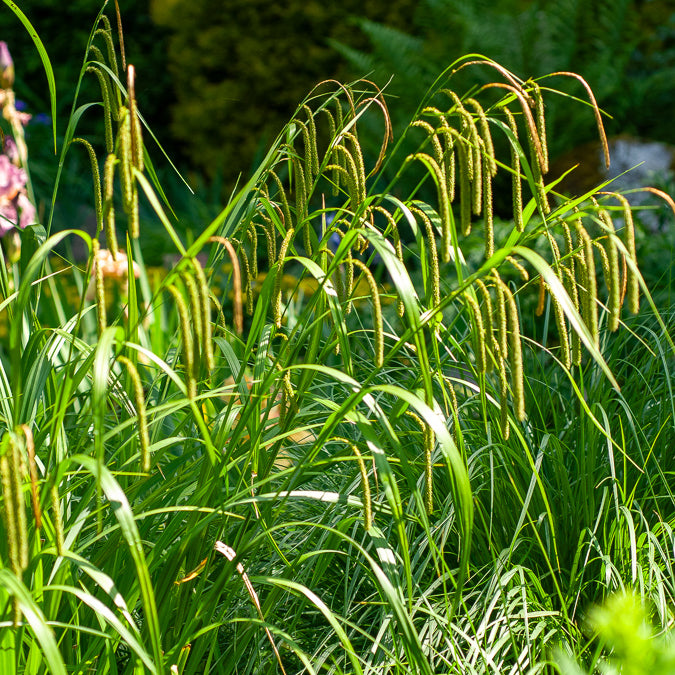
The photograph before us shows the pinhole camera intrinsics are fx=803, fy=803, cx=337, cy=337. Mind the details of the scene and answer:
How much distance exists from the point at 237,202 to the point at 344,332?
9.0 inches

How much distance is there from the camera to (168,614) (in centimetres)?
129

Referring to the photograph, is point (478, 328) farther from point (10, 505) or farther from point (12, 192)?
point (12, 192)

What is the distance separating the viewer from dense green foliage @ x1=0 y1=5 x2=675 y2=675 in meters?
0.95

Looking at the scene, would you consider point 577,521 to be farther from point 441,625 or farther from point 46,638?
point 46,638

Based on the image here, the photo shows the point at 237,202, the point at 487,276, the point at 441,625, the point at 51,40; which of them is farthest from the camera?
the point at 51,40

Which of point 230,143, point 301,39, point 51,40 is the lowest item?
point 230,143

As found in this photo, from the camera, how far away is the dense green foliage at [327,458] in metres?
0.95

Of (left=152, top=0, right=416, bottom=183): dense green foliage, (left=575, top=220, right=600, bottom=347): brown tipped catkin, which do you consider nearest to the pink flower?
(left=575, top=220, right=600, bottom=347): brown tipped catkin

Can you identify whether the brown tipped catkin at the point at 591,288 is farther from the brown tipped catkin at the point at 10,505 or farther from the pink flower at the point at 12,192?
the pink flower at the point at 12,192

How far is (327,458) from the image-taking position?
61.2 inches

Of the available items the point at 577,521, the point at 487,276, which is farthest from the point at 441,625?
the point at 487,276

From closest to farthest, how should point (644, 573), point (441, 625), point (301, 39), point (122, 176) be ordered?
1. point (122, 176)
2. point (441, 625)
3. point (644, 573)
4. point (301, 39)

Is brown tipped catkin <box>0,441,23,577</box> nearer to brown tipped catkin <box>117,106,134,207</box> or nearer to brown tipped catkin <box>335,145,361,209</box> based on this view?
brown tipped catkin <box>117,106,134,207</box>

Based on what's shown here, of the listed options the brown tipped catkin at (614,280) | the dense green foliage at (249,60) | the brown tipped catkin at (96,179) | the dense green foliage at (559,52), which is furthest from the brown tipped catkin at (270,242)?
the dense green foliage at (249,60)
